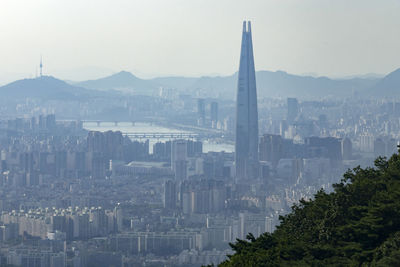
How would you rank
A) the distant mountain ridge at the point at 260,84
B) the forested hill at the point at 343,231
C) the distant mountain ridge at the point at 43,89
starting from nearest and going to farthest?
the forested hill at the point at 343,231 → the distant mountain ridge at the point at 260,84 → the distant mountain ridge at the point at 43,89

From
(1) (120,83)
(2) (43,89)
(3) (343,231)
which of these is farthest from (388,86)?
(3) (343,231)

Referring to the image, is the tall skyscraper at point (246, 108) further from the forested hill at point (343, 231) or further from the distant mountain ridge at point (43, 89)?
the forested hill at point (343, 231)

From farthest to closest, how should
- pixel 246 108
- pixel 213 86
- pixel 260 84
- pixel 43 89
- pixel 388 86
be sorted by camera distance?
1. pixel 43 89
2. pixel 213 86
3. pixel 260 84
4. pixel 246 108
5. pixel 388 86

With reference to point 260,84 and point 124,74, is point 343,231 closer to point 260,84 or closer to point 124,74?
point 260,84

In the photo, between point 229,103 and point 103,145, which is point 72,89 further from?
point 103,145

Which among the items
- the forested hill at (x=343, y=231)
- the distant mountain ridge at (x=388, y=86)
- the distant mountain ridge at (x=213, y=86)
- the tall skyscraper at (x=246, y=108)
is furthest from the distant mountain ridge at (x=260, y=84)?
the forested hill at (x=343, y=231)

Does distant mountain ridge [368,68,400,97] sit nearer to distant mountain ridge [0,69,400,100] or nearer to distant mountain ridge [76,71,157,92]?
distant mountain ridge [0,69,400,100]

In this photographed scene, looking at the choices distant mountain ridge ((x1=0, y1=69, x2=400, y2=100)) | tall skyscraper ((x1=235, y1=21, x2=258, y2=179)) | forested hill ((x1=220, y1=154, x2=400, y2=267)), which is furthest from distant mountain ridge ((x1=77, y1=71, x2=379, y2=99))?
forested hill ((x1=220, y1=154, x2=400, y2=267))
